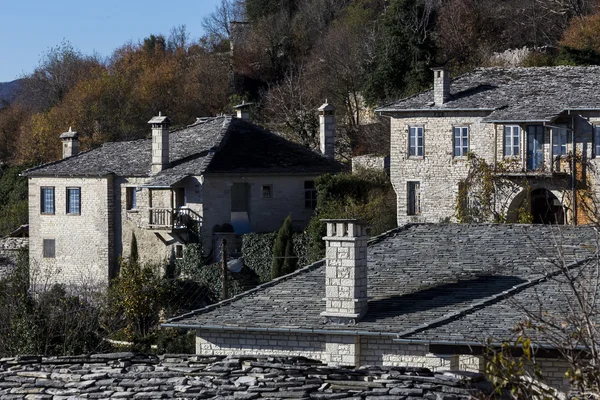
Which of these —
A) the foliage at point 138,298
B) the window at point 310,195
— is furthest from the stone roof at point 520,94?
the foliage at point 138,298

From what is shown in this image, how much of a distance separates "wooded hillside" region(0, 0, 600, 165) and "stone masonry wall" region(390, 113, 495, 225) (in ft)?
30.9

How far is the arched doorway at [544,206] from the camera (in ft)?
133

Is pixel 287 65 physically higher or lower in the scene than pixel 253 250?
higher

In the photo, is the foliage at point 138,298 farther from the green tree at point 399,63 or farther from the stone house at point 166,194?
the green tree at point 399,63

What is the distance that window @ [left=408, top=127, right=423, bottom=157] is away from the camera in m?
42.6

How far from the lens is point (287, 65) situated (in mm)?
69188

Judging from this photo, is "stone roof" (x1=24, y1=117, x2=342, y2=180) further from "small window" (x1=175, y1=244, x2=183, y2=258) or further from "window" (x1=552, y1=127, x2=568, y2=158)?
"window" (x1=552, y1=127, x2=568, y2=158)

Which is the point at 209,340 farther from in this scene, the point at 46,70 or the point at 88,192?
the point at 46,70

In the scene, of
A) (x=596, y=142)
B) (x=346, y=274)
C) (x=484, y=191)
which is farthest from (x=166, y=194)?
(x=346, y=274)

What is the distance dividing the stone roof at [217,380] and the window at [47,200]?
30.4 metres

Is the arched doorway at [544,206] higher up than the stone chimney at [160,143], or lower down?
lower down

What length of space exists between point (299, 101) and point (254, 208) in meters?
17.7

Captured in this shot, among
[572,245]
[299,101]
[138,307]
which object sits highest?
[299,101]

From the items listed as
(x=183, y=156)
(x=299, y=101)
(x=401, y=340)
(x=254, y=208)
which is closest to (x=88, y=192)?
(x=183, y=156)
